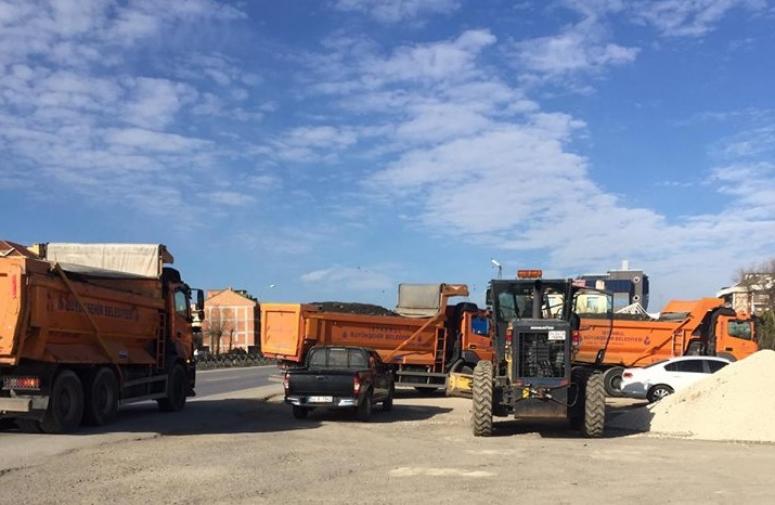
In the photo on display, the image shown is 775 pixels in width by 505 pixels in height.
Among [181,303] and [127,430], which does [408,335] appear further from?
[127,430]

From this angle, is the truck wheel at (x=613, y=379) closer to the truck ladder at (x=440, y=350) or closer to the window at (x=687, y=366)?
the window at (x=687, y=366)

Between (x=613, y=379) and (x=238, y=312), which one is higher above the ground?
(x=238, y=312)

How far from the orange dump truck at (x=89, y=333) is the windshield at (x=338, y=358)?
12.2 ft

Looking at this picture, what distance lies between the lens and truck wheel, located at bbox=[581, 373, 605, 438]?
15.0m

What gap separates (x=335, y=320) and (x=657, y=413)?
33.5ft

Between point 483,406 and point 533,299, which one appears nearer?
point 483,406

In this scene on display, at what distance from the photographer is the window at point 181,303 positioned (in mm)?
19683

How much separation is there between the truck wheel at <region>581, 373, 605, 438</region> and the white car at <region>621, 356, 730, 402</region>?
7472 millimetres

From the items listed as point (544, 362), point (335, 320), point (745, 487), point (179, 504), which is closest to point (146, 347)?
point (335, 320)

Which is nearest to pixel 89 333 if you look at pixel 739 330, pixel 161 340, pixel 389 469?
pixel 161 340

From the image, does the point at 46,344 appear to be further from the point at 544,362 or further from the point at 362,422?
the point at 544,362

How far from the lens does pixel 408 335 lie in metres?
24.5

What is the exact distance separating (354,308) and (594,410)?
10.9m

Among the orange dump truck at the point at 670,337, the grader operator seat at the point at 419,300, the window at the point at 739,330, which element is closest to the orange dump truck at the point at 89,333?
the grader operator seat at the point at 419,300
